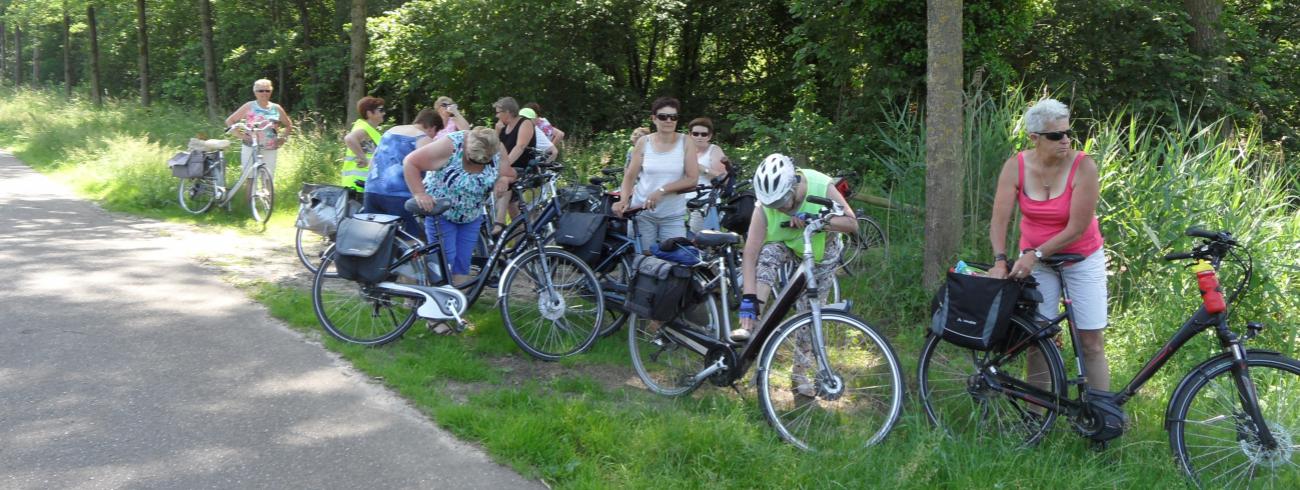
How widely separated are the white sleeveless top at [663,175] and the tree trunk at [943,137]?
5.96ft

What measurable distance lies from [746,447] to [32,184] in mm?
14434

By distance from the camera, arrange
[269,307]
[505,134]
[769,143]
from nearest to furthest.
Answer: [269,307] < [505,134] < [769,143]

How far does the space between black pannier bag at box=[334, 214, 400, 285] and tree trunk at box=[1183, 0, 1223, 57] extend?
14473 mm

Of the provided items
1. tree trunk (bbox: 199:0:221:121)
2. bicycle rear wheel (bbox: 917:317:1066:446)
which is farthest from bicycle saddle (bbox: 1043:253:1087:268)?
tree trunk (bbox: 199:0:221:121)

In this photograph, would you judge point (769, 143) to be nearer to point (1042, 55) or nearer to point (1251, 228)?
point (1042, 55)

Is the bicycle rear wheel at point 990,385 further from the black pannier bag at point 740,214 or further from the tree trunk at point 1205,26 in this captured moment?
the tree trunk at point 1205,26

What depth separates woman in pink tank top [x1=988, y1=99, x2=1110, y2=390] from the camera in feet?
15.5

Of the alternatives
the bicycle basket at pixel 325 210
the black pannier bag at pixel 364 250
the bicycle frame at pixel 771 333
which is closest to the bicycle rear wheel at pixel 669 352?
the bicycle frame at pixel 771 333

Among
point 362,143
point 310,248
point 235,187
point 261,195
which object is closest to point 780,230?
point 362,143

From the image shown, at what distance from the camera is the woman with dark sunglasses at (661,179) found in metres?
7.16

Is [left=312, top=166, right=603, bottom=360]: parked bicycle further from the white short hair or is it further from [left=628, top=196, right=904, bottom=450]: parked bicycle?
the white short hair

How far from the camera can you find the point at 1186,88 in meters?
15.7

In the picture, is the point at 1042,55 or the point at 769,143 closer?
the point at 769,143

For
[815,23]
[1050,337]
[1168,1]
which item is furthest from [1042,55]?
[1050,337]
